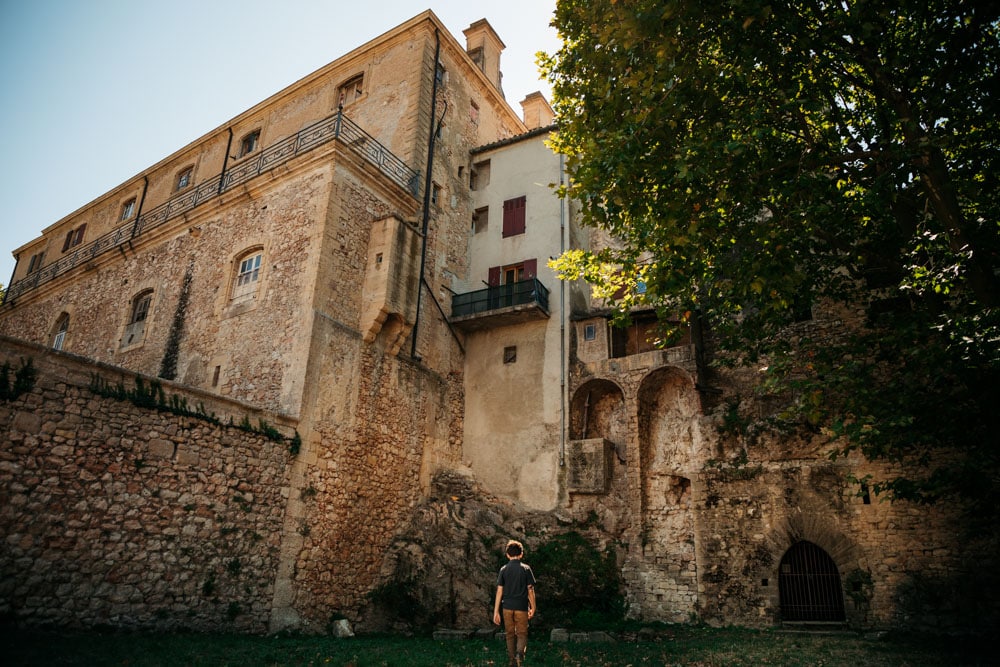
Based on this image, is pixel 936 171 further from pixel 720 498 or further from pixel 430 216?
pixel 430 216

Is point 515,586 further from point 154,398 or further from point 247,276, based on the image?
point 247,276

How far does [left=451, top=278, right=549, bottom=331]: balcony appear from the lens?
1888cm

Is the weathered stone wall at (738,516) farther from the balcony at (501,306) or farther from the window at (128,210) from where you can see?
the window at (128,210)

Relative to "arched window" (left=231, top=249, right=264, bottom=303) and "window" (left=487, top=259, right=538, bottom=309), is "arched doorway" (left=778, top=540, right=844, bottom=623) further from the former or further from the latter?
"arched window" (left=231, top=249, right=264, bottom=303)

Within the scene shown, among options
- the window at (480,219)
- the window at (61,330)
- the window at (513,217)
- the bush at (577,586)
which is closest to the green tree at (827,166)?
the bush at (577,586)

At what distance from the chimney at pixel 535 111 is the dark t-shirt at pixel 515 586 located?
22.2 metres

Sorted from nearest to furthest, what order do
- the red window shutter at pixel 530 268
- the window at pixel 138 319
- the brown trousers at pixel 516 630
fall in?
1. the brown trousers at pixel 516 630
2. the window at pixel 138 319
3. the red window shutter at pixel 530 268

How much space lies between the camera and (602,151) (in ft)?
34.2

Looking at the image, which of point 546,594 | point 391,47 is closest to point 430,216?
point 391,47

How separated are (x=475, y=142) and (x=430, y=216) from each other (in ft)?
15.9

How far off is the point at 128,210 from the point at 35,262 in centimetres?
899

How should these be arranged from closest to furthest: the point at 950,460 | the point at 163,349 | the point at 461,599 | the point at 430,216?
1. the point at 950,460
2. the point at 461,599
3. the point at 163,349
4. the point at 430,216

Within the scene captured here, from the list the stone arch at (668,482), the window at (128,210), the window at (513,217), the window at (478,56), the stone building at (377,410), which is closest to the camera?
the stone building at (377,410)

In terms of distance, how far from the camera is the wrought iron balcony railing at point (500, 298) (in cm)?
1897
